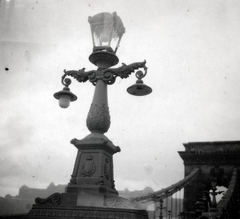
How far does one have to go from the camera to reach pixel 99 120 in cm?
503

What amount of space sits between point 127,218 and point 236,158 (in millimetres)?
16467

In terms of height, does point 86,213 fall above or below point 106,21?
below

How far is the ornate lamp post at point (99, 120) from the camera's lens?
450 cm

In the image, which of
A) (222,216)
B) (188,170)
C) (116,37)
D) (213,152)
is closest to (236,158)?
(213,152)

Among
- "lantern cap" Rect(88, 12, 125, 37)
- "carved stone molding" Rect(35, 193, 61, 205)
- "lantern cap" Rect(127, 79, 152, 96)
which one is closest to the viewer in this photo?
"carved stone molding" Rect(35, 193, 61, 205)

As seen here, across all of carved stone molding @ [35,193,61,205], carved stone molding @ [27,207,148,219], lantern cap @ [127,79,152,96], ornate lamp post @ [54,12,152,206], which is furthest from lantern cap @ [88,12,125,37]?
carved stone molding @ [27,207,148,219]

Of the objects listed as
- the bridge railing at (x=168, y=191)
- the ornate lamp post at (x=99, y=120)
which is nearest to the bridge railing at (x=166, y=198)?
the bridge railing at (x=168, y=191)

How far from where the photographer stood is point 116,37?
575 cm

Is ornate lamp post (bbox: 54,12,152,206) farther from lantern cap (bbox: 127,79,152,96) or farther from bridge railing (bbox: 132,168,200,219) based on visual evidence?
bridge railing (bbox: 132,168,200,219)

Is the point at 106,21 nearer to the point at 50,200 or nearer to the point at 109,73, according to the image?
the point at 109,73

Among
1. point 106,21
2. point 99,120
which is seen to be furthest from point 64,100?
point 106,21

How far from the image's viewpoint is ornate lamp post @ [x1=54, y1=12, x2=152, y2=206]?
4.50 m

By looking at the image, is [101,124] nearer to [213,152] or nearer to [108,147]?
[108,147]

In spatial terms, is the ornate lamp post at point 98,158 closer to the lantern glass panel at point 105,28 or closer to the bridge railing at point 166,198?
the lantern glass panel at point 105,28
